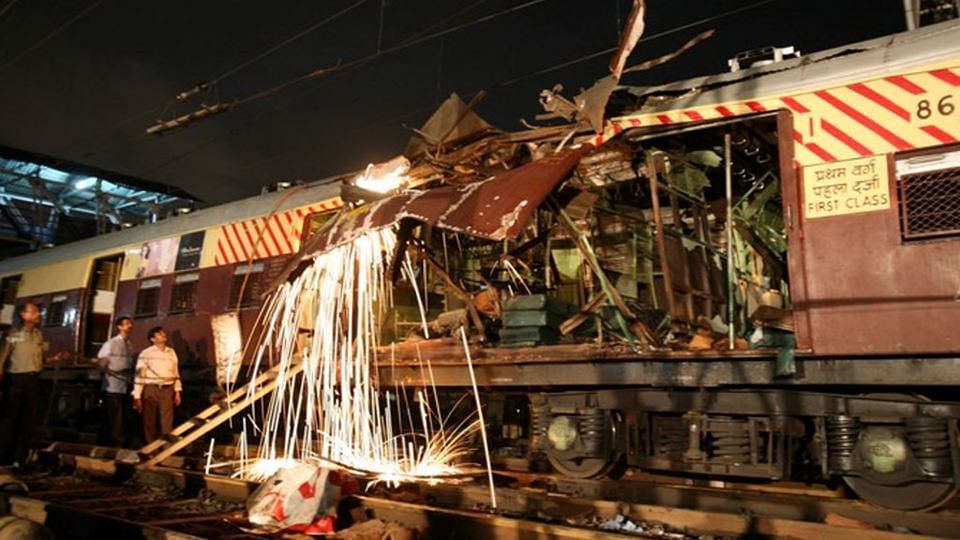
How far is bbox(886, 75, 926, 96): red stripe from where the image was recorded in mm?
4578

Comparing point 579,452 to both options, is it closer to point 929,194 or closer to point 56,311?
point 929,194

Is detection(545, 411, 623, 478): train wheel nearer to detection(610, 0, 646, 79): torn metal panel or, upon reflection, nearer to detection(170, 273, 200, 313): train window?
detection(610, 0, 646, 79): torn metal panel

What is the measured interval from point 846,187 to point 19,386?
8.96m

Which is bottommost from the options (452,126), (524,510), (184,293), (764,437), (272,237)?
(524,510)

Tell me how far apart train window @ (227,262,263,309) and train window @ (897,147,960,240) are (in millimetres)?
7619

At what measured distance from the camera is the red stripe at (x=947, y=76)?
14.5 ft

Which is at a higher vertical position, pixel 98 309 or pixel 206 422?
pixel 98 309

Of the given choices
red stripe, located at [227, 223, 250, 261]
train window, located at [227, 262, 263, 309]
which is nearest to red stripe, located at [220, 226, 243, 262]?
red stripe, located at [227, 223, 250, 261]

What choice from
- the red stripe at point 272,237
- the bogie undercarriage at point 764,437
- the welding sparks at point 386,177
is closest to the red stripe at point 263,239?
the red stripe at point 272,237

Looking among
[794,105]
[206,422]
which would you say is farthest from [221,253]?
[794,105]

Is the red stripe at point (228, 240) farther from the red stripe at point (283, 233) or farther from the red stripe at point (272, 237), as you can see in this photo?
the red stripe at point (283, 233)

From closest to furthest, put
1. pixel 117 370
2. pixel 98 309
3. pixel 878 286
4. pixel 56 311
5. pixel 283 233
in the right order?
1. pixel 878 286
2. pixel 283 233
3. pixel 117 370
4. pixel 98 309
5. pixel 56 311

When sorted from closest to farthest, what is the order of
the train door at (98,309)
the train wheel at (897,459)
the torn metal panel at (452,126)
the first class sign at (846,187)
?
the train wheel at (897,459)
the first class sign at (846,187)
the torn metal panel at (452,126)
the train door at (98,309)

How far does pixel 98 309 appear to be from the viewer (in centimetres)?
1284
